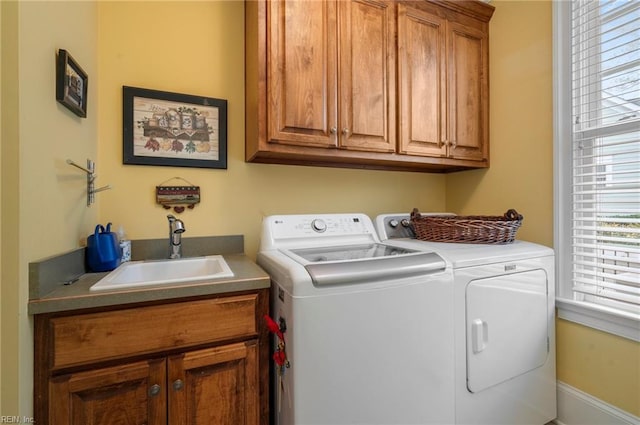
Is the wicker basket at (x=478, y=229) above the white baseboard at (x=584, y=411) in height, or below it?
above

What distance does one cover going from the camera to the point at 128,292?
913 mm

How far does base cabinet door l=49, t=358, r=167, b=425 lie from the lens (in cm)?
86

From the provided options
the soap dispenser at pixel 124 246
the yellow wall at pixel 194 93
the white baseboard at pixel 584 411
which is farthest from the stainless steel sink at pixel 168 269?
the white baseboard at pixel 584 411

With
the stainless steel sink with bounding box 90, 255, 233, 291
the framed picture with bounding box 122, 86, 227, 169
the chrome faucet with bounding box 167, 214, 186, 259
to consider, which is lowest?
the stainless steel sink with bounding box 90, 255, 233, 291

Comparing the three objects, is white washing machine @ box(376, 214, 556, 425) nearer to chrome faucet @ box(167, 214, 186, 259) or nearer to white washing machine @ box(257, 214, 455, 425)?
white washing machine @ box(257, 214, 455, 425)

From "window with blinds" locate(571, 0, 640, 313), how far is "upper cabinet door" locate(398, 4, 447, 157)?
25.8 inches

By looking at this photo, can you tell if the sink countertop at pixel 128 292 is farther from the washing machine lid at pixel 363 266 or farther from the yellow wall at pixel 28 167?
the washing machine lid at pixel 363 266

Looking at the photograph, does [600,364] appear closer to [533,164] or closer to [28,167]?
[533,164]

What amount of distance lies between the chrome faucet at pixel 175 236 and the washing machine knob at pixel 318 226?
68 centimetres

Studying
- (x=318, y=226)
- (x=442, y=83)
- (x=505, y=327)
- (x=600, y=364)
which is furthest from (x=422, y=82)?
(x=600, y=364)

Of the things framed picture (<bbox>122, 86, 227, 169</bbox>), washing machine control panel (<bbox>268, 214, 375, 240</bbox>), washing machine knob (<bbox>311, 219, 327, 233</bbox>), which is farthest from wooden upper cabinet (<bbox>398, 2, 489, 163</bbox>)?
framed picture (<bbox>122, 86, 227, 169</bbox>)

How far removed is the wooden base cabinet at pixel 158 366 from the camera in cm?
86

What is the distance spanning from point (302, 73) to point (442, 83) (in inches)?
36.7

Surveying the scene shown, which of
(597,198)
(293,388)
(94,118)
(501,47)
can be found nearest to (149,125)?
(94,118)
